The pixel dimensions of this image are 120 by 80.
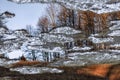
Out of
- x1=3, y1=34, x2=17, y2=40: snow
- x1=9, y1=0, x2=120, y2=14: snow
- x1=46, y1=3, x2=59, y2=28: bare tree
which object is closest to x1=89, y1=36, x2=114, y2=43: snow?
x1=46, y1=3, x2=59, y2=28: bare tree

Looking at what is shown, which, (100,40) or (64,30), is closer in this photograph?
(100,40)

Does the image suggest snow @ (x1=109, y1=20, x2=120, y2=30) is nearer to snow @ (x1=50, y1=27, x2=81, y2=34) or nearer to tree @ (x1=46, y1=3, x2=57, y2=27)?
snow @ (x1=50, y1=27, x2=81, y2=34)

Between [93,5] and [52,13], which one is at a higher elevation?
[93,5]

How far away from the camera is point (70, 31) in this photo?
15719 millimetres

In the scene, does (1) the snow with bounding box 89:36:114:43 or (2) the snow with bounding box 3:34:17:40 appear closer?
(1) the snow with bounding box 89:36:114:43

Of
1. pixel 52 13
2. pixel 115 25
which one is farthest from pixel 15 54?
pixel 115 25

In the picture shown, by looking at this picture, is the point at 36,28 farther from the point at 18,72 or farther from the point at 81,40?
the point at 18,72

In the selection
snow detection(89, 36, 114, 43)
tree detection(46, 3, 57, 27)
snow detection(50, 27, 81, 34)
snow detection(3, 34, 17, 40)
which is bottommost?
snow detection(89, 36, 114, 43)

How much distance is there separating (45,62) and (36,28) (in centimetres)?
334

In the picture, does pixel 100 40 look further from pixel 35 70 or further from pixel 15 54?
pixel 35 70

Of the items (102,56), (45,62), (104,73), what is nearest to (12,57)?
(45,62)

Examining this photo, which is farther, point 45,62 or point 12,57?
point 12,57

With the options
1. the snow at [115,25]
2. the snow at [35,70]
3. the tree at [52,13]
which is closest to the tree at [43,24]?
the tree at [52,13]

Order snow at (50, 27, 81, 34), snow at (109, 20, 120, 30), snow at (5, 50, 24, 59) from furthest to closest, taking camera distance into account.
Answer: snow at (50, 27, 81, 34) → snow at (109, 20, 120, 30) → snow at (5, 50, 24, 59)
